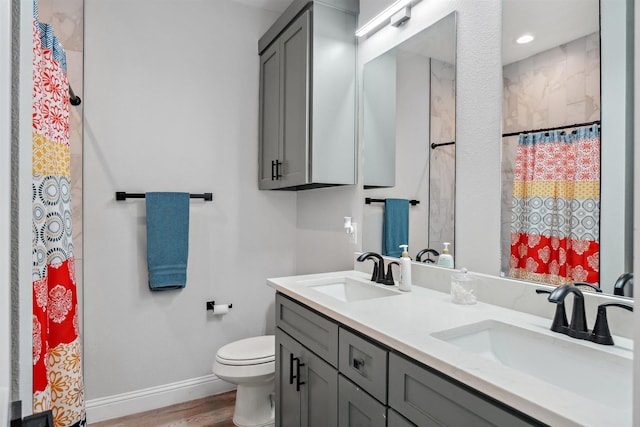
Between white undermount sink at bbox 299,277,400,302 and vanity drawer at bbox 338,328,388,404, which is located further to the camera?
white undermount sink at bbox 299,277,400,302

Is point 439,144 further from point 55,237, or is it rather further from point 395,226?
point 55,237

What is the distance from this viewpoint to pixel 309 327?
1.50m

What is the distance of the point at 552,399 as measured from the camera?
0.69m

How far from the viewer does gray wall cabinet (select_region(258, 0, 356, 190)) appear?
2039mm

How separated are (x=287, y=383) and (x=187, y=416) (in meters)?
0.99

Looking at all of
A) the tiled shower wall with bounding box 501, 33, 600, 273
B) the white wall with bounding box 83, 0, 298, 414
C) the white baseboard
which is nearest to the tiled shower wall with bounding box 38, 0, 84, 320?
the white wall with bounding box 83, 0, 298, 414

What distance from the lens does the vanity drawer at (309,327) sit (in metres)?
1.34

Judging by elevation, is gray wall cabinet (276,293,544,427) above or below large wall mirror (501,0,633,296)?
below

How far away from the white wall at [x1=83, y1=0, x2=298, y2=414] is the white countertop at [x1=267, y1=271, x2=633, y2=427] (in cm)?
91

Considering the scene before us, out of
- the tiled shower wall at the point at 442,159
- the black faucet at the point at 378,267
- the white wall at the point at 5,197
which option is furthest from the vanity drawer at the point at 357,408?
the white wall at the point at 5,197

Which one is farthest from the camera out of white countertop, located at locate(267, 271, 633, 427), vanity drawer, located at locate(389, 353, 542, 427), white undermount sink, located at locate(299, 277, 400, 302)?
white undermount sink, located at locate(299, 277, 400, 302)

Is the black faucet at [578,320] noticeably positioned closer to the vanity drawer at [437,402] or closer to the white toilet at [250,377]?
the vanity drawer at [437,402]

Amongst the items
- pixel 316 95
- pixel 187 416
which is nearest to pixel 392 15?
pixel 316 95

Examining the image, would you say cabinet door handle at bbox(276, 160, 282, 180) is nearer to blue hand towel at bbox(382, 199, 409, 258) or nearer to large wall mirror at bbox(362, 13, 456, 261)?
large wall mirror at bbox(362, 13, 456, 261)
